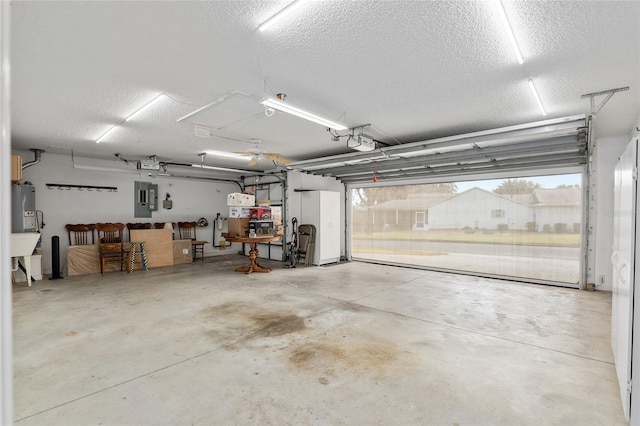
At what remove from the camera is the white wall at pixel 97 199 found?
7262mm

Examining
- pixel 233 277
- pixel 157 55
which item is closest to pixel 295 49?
pixel 157 55

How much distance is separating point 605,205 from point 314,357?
19.9 feet

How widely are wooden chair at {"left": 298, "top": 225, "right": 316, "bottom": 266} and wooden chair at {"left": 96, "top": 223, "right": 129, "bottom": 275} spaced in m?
4.39

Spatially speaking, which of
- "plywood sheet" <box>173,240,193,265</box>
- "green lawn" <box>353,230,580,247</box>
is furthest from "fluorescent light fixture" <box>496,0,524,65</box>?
"plywood sheet" <box>173,240,193,265</box>

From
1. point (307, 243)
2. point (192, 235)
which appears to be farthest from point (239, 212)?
point (192, 235)

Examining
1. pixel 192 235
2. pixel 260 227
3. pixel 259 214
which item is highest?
pixel 259 214

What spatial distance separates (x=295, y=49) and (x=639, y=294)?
311 cm

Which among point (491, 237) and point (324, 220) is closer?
point (491, 237)

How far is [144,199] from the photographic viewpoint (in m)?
8.80

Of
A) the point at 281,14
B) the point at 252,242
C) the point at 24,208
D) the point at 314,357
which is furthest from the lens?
the point at 252,242

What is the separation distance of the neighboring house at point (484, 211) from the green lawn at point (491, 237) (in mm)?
127

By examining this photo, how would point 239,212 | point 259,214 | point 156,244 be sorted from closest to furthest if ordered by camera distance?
point 239,212 < point 259,214 < point 156,244

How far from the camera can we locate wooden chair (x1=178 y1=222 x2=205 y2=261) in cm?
926

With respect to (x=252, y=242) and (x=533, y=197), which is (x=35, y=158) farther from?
(x=533, y=197)
